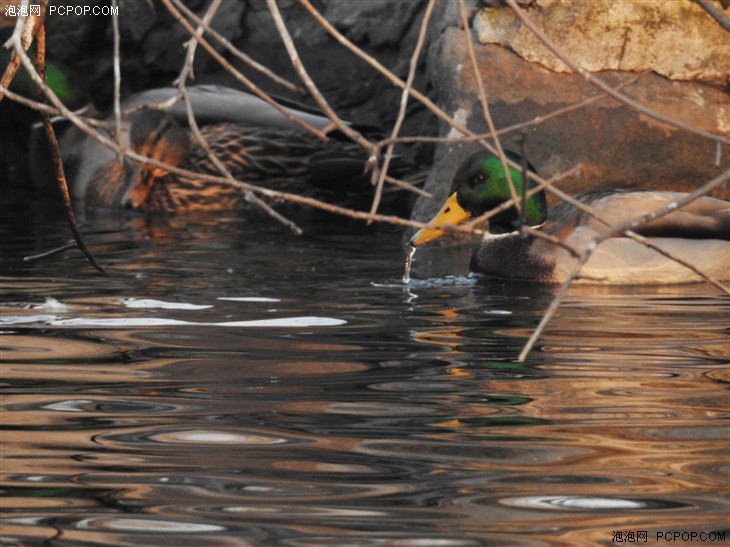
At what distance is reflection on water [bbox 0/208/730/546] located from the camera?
2.95 meters

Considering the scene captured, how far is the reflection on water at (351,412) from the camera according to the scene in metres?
2.95

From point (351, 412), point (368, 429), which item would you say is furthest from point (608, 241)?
point (368, 429)

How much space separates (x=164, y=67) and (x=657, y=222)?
5312 millimetres

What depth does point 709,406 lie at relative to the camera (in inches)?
155

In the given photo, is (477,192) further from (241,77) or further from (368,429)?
(241,77)

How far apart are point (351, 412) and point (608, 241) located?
301cm

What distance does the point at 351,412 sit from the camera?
386cm

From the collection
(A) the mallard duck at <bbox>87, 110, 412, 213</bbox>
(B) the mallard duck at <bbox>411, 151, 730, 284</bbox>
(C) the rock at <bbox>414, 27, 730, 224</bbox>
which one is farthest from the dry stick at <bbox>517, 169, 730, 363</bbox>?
(A) the mallard duck at <bbox>87, 110, 412, 213</bbox>

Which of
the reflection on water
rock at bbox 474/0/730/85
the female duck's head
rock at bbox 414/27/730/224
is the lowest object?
the reflection on water

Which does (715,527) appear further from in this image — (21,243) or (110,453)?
(21,243)

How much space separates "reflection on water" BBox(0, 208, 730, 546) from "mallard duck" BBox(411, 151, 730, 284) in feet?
0.68

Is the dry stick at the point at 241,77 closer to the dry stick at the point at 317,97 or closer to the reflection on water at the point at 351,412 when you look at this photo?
the dry stick at the point at 317,97

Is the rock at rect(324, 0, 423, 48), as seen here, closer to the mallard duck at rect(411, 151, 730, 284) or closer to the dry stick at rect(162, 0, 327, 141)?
the mallard duck at rect(411, 151, 730, 284)

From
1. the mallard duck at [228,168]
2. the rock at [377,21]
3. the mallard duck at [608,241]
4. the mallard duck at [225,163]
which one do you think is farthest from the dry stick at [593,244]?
the rock at [377,21]
